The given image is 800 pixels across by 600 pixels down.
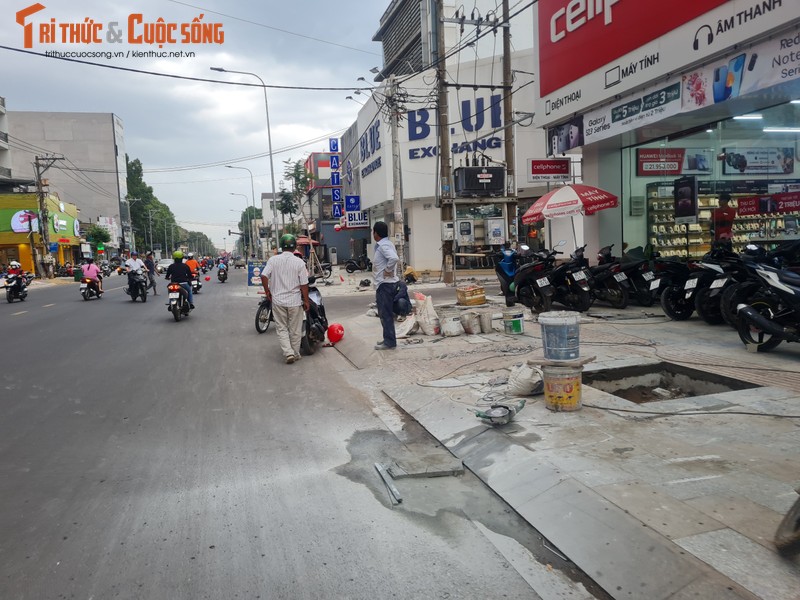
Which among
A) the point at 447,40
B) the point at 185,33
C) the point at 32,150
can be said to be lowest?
the point at 185,33

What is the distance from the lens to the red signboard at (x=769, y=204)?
10.6 m

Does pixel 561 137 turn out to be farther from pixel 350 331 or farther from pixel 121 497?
pixel 121 497

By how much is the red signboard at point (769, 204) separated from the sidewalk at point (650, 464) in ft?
15.5

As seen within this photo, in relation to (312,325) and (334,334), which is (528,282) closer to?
(334,334)

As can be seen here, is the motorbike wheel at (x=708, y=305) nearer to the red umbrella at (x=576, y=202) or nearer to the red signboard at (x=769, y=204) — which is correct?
the red signboard at (x=769, y=204)

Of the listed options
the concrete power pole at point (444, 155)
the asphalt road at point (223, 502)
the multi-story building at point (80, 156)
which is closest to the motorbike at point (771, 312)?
the asphalt road at point (223, 502)

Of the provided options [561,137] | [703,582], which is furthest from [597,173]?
[703,582]

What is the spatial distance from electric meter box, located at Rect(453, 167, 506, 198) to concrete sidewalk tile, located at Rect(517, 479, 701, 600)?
16.1m

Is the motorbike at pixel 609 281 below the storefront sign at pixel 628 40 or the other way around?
below

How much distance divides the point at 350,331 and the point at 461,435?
242 inches

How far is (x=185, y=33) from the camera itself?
14492mm

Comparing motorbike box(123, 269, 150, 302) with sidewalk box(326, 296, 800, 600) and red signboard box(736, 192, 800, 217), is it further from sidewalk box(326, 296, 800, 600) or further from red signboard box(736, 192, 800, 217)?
red signboard box(736, 192, 800, 217)

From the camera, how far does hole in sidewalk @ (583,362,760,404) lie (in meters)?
6.28

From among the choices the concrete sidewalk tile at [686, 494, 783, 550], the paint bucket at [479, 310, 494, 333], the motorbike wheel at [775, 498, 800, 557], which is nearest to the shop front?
the paint bucket at [479, 310, 494, 333]
